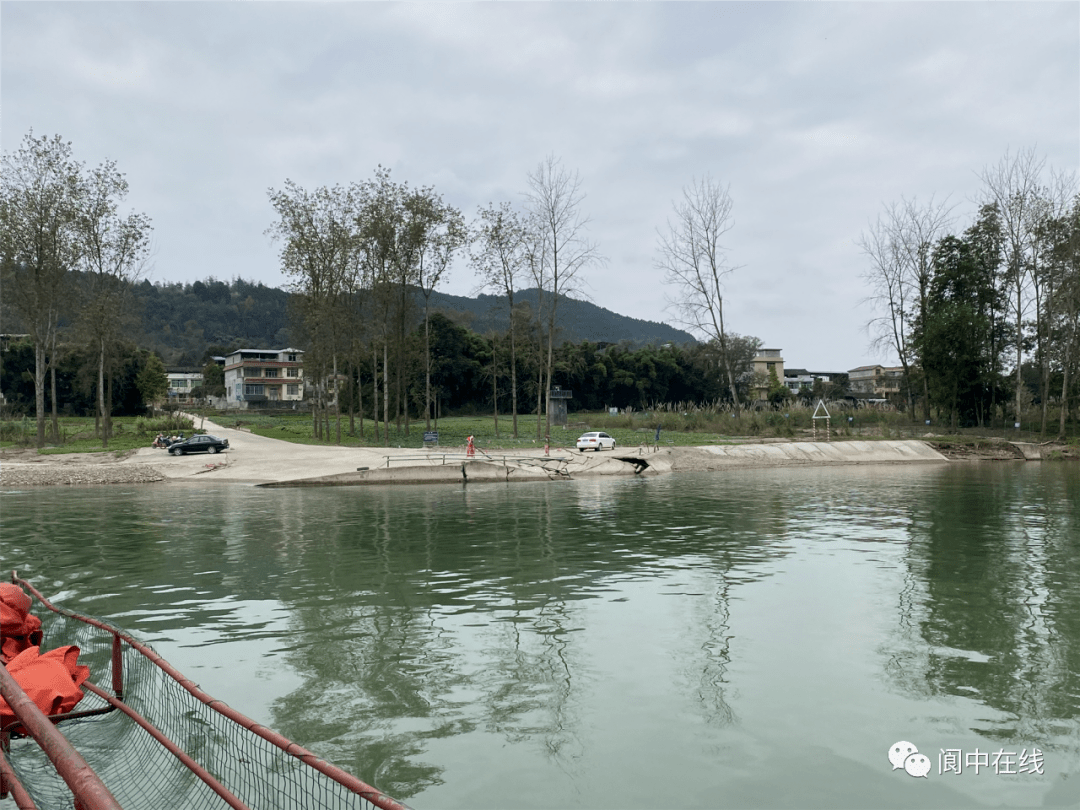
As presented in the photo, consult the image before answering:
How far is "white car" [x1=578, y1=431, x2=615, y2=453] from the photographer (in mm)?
45969

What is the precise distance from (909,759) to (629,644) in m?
3.93

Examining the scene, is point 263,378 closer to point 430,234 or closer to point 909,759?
point 430,234

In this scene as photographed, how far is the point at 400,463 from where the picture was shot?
38.1 m

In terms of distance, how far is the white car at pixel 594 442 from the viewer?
4597 cm

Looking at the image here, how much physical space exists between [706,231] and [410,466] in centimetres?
3294

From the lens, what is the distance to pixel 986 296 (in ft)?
201

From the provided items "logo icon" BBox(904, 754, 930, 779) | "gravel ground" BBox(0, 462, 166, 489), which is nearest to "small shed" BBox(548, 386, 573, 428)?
"gravel ground" BBox(0, 462, 166, 489)

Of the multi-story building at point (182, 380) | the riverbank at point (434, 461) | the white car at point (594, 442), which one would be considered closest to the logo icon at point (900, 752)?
the riverbank at point (434, 461)

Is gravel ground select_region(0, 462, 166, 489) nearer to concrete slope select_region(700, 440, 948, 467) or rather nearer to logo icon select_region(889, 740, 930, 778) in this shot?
concrete slope select_region(700, 440, 948, 467)

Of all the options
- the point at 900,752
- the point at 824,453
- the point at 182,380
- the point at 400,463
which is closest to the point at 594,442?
the point at 400,463

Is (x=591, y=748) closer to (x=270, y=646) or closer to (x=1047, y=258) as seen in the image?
(x=270, y=646)

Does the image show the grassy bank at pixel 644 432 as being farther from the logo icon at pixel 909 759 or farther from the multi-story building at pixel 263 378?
the multi-story building at pixel 263 378

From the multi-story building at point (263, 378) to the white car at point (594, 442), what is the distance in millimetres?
99200

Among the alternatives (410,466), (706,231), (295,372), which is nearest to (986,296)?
(706,231)
